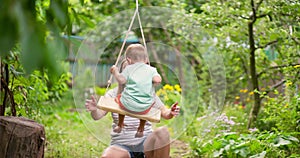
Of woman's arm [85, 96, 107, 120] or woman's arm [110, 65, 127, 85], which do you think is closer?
woman's arm [110, 65, 127, 85]

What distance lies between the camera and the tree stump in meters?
2.34

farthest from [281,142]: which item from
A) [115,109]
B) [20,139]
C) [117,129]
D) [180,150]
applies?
[20,139]

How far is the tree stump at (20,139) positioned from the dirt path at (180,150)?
2.23m

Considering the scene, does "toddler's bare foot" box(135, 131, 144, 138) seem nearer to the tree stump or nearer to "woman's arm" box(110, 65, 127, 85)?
"woman's arm" box(110, 65, 127, 85)

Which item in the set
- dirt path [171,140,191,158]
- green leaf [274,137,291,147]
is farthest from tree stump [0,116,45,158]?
dirt path [171,140,191,158]

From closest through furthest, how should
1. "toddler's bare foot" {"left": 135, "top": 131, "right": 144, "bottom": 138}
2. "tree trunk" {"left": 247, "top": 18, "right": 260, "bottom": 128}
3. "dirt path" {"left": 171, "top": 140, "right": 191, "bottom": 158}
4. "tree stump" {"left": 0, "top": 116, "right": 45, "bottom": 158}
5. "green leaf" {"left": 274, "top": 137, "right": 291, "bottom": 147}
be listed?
"tree stump" {"left": 0, "top": 116, "right": 45, "bottom": 158}, "toddler's bare foot" {"left": 135, "top": 131, "right": 144, "bottom": 138}, "green leaf" {"left": 274, "top": 137, "right": 291, "bottom": 147}, "dirt path" {"left": 171, "top": 140, "right": 191, "bottom": 158}, "tree trunk" {"left": 247, "top": 18, "right": 260, "bottom": 128}

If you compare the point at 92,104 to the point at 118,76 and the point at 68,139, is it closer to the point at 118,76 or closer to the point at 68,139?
the point at 118,76

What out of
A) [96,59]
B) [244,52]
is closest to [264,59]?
[244,52]

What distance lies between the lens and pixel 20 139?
2.34m

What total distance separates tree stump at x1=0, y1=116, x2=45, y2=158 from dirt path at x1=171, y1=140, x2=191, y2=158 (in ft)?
7.33

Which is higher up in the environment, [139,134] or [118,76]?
[118,76]

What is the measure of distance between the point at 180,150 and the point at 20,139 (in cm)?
271

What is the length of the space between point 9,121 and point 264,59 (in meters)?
3.60

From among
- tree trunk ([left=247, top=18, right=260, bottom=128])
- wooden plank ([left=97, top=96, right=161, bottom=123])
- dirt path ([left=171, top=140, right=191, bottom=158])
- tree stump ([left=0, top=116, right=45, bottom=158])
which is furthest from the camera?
tree trunk ([left=247, top=18, right=260, bottom=128])
